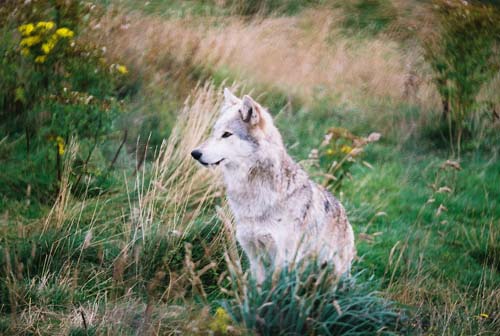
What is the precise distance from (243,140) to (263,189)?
426 millimetres

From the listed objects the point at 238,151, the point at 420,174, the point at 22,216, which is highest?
the point at 238,151

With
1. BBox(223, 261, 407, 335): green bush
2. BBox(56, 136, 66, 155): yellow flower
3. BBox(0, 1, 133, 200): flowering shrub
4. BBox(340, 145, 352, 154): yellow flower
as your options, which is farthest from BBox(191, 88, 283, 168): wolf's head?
BBox(340, 145, 352, 154): yellow flower

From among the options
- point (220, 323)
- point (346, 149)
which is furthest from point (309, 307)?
point (346, 149)

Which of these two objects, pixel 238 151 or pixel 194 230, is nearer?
pixel 238 151

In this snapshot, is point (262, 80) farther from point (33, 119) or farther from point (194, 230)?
point (194, 230)

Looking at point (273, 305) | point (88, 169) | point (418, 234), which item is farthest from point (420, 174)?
point (273, 305)

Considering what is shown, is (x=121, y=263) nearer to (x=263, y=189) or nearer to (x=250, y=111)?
(x=263, y=189)

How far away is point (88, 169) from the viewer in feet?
20.7

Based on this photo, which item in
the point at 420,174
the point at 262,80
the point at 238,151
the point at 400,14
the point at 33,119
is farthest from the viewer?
the point at 400,14

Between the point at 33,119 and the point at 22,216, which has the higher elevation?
the point at 33,119

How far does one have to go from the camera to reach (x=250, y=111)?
15.8 feet

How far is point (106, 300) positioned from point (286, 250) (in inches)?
55.6

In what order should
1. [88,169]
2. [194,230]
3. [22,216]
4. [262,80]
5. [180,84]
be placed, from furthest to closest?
[262,80]
[180,84]
[88,169]
[22,216]
[194,230]

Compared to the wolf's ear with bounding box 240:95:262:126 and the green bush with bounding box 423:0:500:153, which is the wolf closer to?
the wolf's ear with bounding box 240:95:262:126
